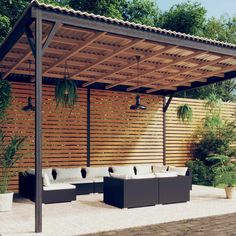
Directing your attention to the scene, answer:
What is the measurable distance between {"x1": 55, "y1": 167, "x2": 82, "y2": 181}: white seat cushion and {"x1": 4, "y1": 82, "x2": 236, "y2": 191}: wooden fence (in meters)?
0.85

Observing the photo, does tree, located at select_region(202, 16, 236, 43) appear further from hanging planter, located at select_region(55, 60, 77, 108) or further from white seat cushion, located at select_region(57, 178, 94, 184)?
hanging planter, located at select_region(55, 60, 77, 108)

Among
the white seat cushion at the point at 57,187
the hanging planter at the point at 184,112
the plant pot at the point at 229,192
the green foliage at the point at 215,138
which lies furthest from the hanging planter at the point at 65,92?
the green foliage at the point at 215,138

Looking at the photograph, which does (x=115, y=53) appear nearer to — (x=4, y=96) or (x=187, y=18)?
(x=4, y=96)

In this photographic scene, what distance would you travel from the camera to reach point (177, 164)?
12289 mm

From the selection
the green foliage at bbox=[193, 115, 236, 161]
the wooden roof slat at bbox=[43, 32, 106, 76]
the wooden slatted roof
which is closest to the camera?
the wooden slatted roof

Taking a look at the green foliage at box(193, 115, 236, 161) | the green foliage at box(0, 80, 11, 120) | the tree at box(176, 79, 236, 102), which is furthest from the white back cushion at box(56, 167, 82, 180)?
the tree at box(176, 79, 236, 102)

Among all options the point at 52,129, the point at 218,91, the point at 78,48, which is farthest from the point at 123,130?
the point at 218,91

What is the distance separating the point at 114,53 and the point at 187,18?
1113 centimetres

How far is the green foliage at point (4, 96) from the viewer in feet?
29.6

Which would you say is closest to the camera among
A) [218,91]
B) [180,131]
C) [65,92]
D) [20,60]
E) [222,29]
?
[65,92]

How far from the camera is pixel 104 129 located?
36.0ft

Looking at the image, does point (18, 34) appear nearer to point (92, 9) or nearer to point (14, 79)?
point (14, 79)

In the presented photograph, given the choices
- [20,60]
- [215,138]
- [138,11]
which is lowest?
[215,138]

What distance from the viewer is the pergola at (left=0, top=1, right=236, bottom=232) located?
5469mm
